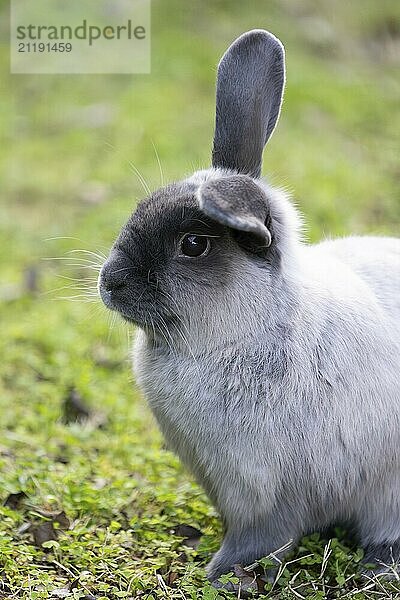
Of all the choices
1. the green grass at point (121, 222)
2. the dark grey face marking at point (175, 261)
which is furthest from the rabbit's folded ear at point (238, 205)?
the green grass at point (121, 222)

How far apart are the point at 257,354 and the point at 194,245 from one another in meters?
0.47

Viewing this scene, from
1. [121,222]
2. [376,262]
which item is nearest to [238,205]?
[376,262]

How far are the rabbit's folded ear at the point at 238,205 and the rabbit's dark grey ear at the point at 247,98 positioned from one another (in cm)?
41

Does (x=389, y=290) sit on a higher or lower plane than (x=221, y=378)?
higher

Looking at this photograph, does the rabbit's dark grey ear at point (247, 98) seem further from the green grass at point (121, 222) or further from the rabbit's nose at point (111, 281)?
the green grass at point (121, 222)

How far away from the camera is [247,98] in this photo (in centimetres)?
368

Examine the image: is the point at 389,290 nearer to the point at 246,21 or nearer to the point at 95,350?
the point at 95,350

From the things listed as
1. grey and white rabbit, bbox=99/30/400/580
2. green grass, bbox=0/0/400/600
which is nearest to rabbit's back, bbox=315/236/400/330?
grey and white rabbit, bbox=99/30/400/580

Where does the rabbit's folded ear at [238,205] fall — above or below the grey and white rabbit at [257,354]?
above

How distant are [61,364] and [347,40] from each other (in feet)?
24.0

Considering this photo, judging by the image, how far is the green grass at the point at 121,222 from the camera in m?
3.68

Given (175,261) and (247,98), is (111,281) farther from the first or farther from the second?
(247,98)

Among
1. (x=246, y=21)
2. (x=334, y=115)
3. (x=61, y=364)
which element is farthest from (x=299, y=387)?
(x=246, y=21)

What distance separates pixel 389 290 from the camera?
3826 millimetres
